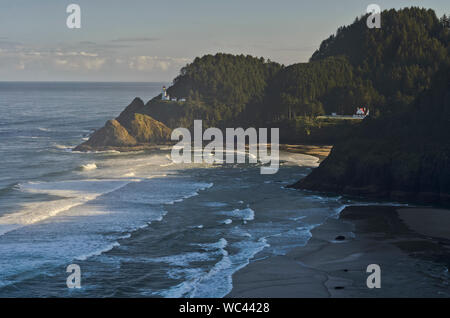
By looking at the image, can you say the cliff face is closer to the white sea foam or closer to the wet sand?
the white sea foam

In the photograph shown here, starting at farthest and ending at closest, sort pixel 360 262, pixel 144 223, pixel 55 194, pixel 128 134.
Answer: pixel 128 134
pixel 55 194
pixel 144 223
pixel 360 262

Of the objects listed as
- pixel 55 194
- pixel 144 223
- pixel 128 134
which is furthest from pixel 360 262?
pixel 128 134

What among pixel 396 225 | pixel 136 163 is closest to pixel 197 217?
pixel 396 225

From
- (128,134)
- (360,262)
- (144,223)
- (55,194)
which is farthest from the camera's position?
(128,134)

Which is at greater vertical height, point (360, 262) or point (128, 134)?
point (128, 134)

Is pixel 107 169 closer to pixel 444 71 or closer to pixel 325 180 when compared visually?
pixel 325 180

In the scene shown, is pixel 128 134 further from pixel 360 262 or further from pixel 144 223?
pixel 360 262
